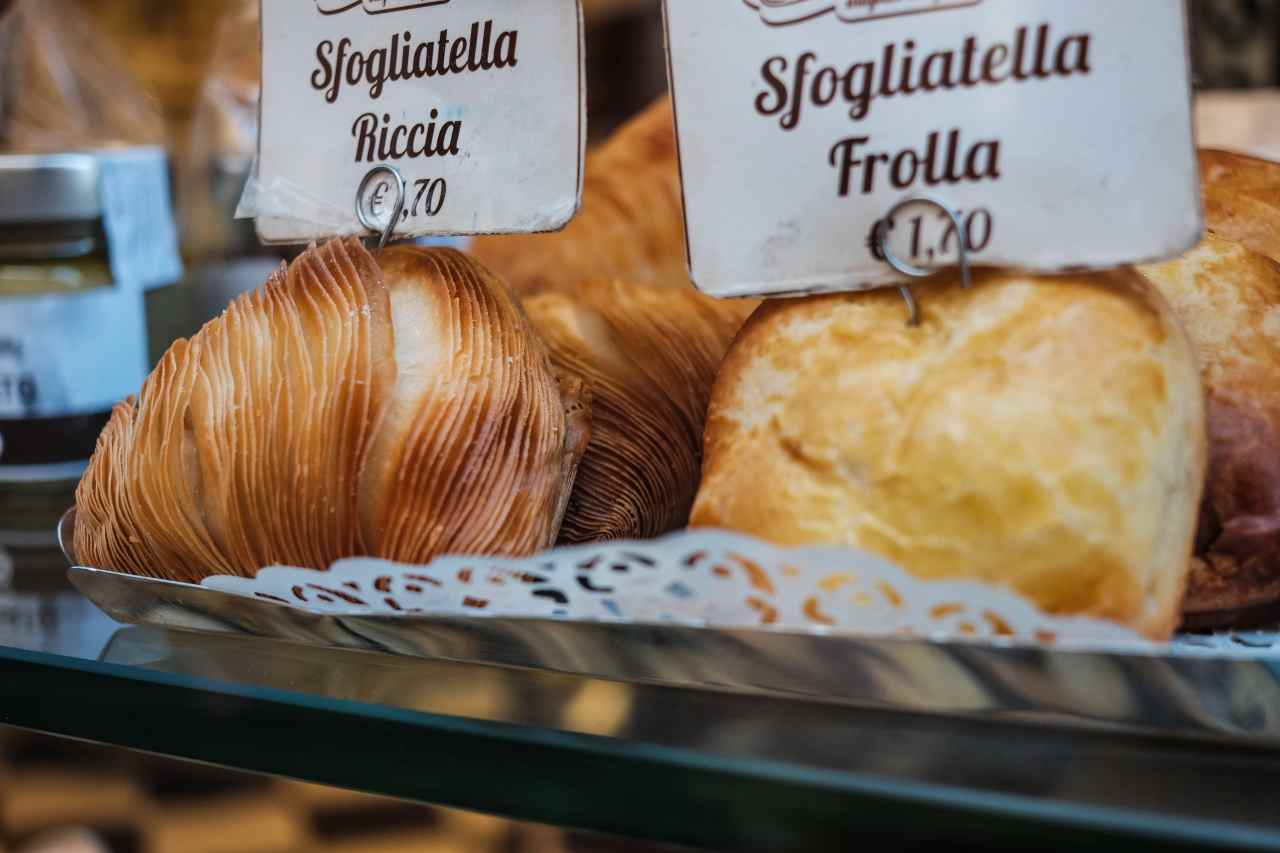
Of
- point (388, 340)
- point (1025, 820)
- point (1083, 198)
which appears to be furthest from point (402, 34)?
point (1025, 820)

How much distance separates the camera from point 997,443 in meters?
0.55

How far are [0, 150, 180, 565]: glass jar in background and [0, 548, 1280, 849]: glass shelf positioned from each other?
334mm

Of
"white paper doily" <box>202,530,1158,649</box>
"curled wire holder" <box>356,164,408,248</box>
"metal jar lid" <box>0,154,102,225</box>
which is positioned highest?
"metal jar lid" <box>0,154,102,225</box>

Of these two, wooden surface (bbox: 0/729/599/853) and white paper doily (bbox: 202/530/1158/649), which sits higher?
white paper doily (bbox: 202/530/1158/649)

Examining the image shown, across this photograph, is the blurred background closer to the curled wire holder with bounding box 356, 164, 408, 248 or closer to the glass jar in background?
the glass jar in background

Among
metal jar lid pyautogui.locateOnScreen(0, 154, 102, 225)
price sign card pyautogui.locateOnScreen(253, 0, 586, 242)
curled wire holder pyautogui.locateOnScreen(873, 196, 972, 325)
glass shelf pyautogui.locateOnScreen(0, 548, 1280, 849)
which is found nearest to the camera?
glass shelf pyautogui.locateOnScreen(0, 548, 1280, 849)

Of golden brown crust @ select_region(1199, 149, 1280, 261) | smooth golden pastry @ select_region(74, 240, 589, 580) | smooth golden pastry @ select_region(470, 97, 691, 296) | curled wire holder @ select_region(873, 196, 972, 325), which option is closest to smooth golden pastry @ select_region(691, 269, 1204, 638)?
curled wire holder @ select_region(873, 196, 972, 325)

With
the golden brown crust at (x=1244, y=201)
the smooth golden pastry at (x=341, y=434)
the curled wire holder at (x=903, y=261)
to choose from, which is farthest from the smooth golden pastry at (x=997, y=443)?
the golden brown crust at (x=1244, y=201)

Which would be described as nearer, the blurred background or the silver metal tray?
the silver metal tray

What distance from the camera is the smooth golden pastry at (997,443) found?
0.54 m

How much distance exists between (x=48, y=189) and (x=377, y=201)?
0.38 meters

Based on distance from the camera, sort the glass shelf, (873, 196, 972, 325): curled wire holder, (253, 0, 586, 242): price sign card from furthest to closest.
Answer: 1. (253, 0, 586, 242): price sign card
2. (873, 196, 972, 325): curled wire holder
3. the glass shelf

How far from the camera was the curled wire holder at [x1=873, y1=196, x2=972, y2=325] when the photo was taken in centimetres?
60

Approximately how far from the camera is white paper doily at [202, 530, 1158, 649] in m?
0.53
